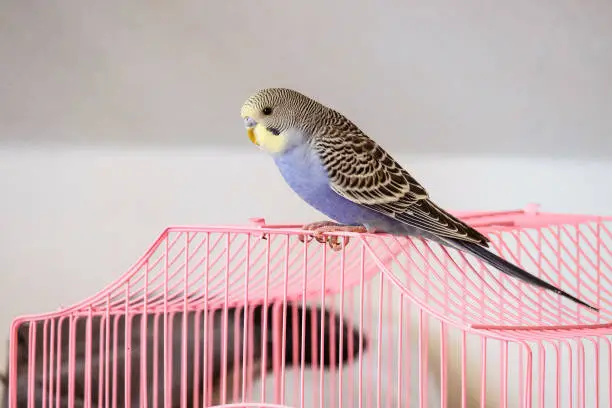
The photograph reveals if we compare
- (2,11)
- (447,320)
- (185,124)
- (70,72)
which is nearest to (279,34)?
(185,124)

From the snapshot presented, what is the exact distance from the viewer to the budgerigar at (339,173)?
1104 mm

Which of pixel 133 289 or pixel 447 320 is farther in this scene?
pixel 133 289

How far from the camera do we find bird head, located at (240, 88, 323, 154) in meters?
1.12

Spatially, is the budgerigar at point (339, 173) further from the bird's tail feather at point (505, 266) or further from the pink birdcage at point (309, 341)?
the pink birdcage at point (309, 341)

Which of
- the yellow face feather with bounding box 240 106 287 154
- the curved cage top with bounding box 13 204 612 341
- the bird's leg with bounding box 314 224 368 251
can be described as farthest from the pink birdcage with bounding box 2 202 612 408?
the yellow face feather with bounding box 240 106 287 154

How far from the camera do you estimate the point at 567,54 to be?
5.13ft

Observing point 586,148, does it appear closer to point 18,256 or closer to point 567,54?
point 567,54

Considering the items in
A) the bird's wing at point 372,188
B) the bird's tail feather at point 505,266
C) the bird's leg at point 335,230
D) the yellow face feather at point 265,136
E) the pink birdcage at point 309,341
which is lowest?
the pink birdcage at point 309,341

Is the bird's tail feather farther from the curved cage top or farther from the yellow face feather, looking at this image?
the yellow face feather

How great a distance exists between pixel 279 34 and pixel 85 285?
0.82 m

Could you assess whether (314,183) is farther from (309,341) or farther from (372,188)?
(309,341)

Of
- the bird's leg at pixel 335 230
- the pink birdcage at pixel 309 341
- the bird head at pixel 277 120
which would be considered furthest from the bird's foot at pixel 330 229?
the pink birdcage at pixel 309 341

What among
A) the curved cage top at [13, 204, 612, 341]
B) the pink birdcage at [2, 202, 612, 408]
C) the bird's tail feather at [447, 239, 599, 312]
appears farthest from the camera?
the pink birdcage at [2, 202, 612, 408]

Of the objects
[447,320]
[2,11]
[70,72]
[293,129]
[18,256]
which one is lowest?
[447,320]
